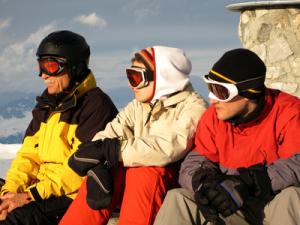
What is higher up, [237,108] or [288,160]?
[237,108]

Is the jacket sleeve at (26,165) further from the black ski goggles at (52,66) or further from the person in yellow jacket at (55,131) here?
the black ski goggles at (52,66)

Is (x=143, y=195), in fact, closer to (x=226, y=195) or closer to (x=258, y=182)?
(x=226, y=195)

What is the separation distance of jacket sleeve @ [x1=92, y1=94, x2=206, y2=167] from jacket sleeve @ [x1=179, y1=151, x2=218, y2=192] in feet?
0.25

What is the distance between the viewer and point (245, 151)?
3.39 metres

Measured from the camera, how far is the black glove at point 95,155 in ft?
12.1

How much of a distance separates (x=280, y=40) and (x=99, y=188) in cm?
664

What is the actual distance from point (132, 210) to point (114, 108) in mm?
1289

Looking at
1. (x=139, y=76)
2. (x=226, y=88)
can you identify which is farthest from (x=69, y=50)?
(x=226, y=88)

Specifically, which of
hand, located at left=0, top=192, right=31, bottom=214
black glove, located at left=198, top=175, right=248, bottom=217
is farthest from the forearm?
hand, located at left=0, top=192, right=31, bottom=214

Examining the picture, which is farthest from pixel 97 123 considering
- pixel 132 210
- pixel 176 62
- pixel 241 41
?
pixel 241 41

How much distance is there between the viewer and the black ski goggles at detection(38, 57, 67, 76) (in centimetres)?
446

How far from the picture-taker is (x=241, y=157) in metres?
3.41

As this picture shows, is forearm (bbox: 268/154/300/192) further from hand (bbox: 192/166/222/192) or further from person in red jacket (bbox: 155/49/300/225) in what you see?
hand (bbox: 192/166/222/192)

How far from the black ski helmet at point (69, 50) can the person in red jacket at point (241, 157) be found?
1293mm
